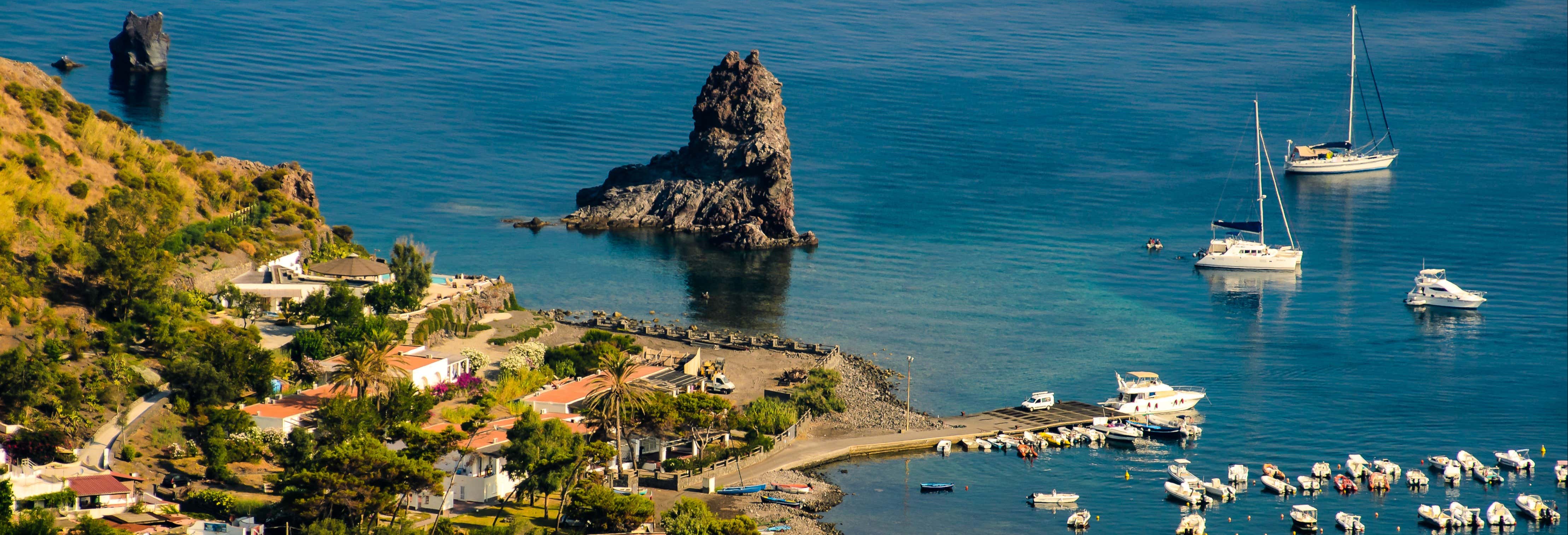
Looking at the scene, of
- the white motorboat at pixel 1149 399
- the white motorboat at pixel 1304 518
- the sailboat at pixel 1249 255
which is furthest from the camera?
the sailboat at pixel 1249 255

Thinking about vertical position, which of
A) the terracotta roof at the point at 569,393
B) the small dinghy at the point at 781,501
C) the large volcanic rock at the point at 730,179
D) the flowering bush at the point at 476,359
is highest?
the large volcanic rock at the point at 730,179

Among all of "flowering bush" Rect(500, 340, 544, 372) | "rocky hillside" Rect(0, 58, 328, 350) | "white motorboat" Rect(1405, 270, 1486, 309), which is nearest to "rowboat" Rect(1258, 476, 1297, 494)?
"flowering bush" Rect(500, 340, 544, 372)

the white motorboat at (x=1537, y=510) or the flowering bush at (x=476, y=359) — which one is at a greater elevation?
the flowering bush at (x=476, y=359)

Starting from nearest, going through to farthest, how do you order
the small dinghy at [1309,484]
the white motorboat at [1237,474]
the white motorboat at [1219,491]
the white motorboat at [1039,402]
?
the white motorboat at [1219,491], the small dinghy at [1309,484], the white motorboat at [1237,474], the white motorboat at [1039,402]

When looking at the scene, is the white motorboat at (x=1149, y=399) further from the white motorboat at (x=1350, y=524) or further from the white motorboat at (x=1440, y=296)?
the white motorboat at (x=1440, y=296)

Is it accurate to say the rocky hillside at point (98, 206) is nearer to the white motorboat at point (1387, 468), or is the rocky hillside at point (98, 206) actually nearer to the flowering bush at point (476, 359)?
the flowering bush at point (476, 359)

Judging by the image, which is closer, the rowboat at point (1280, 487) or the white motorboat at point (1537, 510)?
the white motorboat at point (1537, 510)

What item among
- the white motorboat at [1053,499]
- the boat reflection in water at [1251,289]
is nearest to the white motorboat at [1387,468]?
the white motorboat at [1053,499]

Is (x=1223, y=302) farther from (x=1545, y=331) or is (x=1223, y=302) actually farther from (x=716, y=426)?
(x=716, y=426)

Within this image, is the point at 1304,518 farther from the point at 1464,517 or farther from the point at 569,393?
the point at 569,393

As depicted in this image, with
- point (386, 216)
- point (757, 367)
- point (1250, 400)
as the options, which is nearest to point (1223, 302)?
point (1250, 400)
